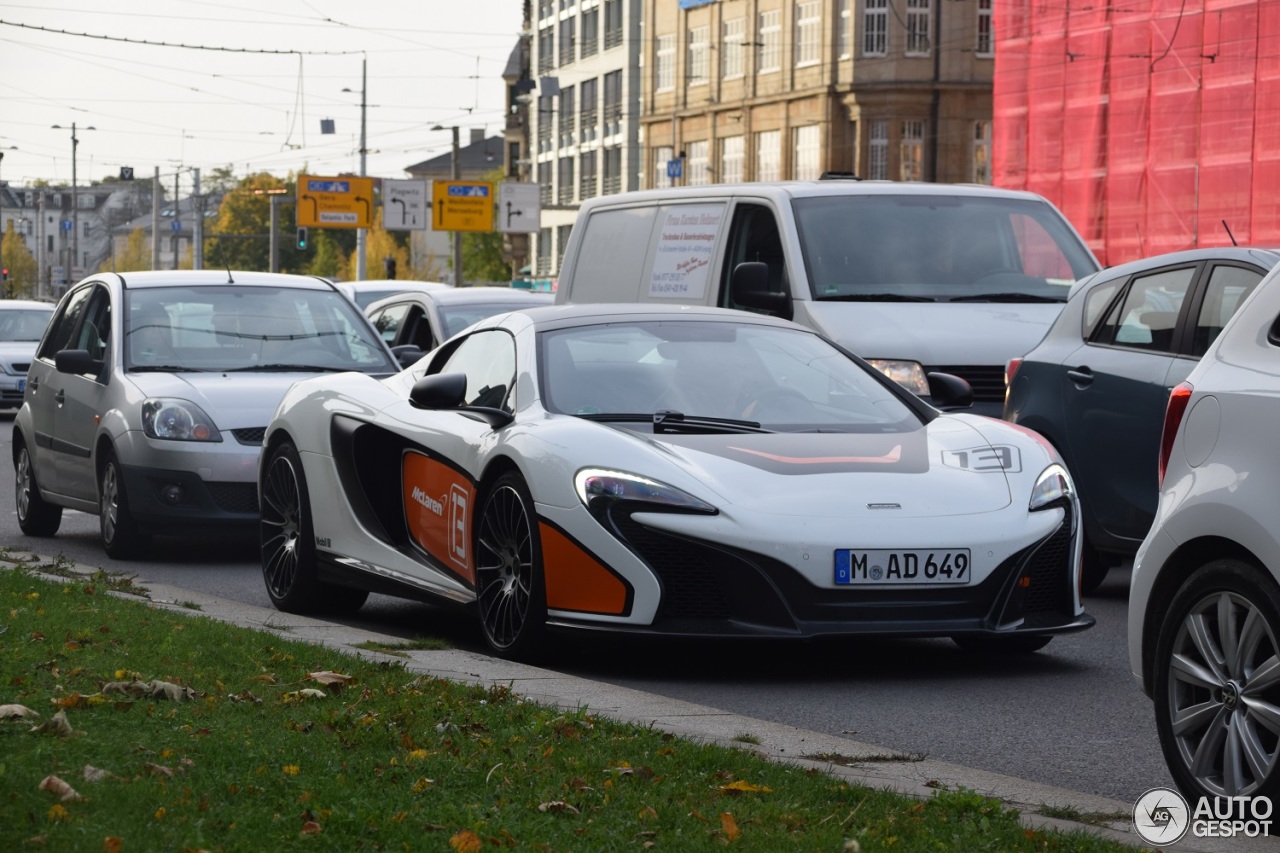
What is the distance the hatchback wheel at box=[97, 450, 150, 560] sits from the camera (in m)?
12.3

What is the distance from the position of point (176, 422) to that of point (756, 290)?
3489 millimetres

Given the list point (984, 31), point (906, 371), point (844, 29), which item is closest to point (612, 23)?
point (844, 29)

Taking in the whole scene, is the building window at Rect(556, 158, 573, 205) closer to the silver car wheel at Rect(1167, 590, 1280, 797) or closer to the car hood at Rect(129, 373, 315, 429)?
the car hood at Rect(129, 373, 315, 429)

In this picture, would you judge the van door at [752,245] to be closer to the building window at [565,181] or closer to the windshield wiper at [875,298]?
the windshield wiper at [875,298]

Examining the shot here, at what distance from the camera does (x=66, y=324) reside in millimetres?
14258

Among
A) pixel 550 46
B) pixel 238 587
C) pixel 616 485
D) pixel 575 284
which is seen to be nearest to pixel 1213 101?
pixel 575 284

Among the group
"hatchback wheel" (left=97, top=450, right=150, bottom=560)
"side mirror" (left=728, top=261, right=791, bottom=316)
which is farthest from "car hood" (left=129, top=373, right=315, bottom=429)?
"side mirror" (left=728, top=261, right=791, bottom=316)

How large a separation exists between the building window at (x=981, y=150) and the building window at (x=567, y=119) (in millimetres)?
32480

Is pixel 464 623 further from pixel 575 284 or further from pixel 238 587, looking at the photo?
pixel 575 284

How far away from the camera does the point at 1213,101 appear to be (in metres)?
38.1

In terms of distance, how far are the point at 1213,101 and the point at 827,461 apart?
106ft

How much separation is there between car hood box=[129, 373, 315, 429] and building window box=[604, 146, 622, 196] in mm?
80010

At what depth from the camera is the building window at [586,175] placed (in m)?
96.8

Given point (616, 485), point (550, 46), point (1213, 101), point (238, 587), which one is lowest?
point (238, 587)
